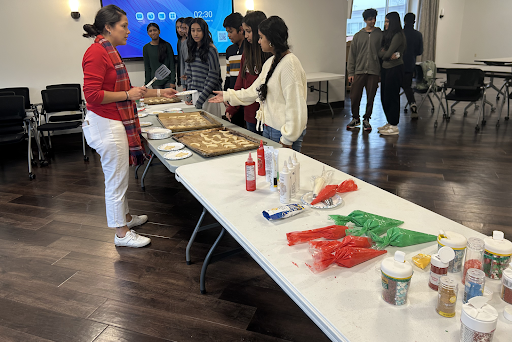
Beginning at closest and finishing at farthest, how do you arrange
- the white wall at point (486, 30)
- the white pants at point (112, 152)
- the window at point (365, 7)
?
1. the white pants at point (112, 152)
2. the window at point (365, 7)
3. the white wall at point (486, 30)

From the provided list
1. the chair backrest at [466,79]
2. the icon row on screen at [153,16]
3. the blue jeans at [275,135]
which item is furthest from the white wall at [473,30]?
the blue jeans at [275,135]

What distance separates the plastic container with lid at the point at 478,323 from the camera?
0.73 metres

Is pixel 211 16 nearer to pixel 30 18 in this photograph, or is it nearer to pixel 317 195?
pixel 30 18

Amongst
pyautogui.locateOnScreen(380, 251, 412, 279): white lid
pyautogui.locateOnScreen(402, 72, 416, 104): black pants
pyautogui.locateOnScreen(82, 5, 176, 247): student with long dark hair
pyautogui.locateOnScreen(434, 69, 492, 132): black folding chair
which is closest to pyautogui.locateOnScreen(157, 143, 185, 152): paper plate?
pyautogui.locateOnScreen(82, 5, 176, 247): student with long dark hair

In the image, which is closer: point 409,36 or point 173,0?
point 173,0

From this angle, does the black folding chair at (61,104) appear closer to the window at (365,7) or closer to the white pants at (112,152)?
the white pants at (112,152)

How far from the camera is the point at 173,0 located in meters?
5.49

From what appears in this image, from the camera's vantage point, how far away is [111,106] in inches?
82.2

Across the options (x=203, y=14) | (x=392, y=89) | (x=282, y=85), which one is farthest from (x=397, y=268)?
(x=203, y=14)

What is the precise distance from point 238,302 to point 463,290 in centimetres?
120

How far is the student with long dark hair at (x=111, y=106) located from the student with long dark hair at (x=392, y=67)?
385 centimetres

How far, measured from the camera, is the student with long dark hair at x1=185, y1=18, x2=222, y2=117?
3076 mm

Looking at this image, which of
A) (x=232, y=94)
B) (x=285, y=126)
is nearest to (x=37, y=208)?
(x=232, y=94)

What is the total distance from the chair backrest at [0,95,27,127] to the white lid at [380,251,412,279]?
4.47 m
